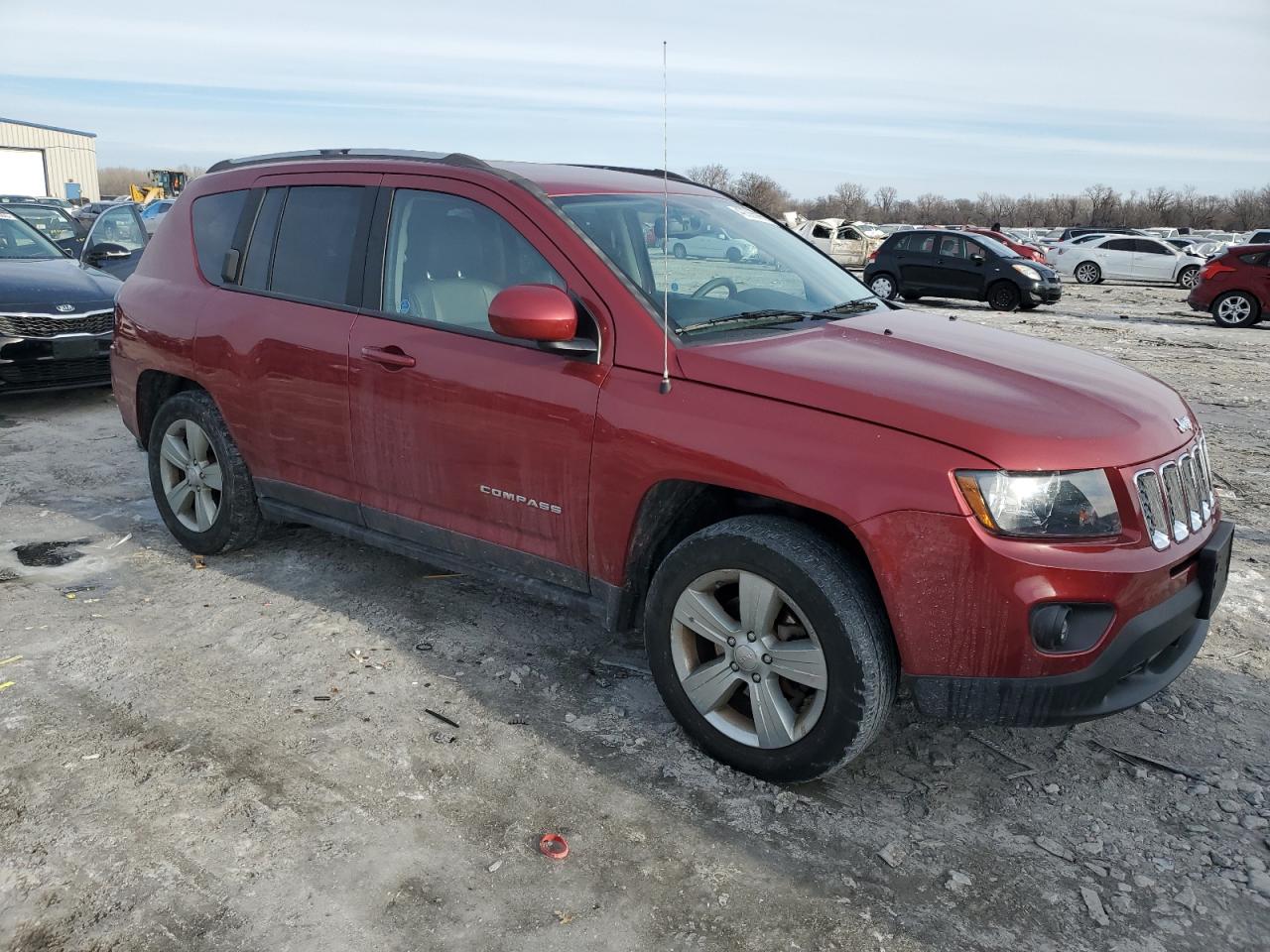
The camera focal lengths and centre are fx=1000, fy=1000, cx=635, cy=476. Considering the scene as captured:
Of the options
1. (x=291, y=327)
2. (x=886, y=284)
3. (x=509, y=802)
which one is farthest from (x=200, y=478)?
(x=886, y=284)

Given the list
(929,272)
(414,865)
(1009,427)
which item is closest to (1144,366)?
(929,272)

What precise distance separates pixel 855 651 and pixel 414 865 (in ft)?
4.38

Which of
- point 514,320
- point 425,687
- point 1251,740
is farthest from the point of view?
point 425,687

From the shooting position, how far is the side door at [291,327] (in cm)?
404

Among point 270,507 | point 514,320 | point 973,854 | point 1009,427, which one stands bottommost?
point 973,854

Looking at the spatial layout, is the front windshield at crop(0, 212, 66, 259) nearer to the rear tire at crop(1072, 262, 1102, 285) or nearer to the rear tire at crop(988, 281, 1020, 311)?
the rear tire at crop(988, 281, 1020, 311)

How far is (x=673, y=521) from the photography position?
3.25m

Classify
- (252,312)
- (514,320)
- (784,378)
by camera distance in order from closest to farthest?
(784,378), (514,320), (252,312)

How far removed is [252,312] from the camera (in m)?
4.37

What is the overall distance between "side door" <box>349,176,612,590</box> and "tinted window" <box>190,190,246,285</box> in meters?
1.10

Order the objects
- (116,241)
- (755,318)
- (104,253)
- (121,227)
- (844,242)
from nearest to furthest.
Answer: (755,318) → (104,253) → (116,241) → (121,227) → (844,242)

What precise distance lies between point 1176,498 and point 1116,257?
30.2 metres

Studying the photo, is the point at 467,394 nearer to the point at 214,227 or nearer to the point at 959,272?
the point at 214,227

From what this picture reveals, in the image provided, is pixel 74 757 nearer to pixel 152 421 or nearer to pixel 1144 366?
pixel 152 421
